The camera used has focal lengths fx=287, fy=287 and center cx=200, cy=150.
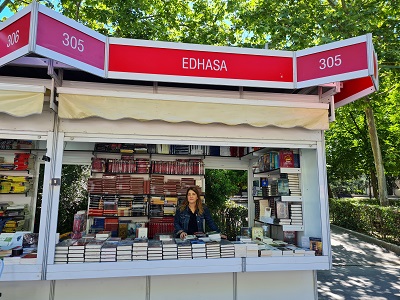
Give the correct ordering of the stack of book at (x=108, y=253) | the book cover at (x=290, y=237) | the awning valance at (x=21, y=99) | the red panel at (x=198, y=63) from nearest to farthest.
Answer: the awning valance at (x=21, y=99)
the red panel at (x=198, y=63)
the stack of book at (x=108, y=253)
the book cover at (x=290, y=237)

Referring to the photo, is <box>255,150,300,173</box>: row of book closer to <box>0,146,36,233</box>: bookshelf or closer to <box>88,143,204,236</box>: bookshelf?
<box>88,143,204,236</box>: bookshelf

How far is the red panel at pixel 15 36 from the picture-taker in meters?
2.17

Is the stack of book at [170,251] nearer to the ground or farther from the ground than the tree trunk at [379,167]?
nearer to the ground

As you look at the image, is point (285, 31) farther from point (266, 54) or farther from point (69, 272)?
point (69, 272)

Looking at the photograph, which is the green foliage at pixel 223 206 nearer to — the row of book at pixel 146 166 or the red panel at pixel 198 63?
the row of book at pixel 146 166

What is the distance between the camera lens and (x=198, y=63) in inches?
122

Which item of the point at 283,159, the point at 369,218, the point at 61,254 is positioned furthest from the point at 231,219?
the point at 61,254

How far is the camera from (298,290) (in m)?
3.63

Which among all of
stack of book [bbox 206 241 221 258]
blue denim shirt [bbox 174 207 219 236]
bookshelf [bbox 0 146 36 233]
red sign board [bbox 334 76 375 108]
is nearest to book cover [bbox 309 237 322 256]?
stack of book [bbox 206 241 221 258]

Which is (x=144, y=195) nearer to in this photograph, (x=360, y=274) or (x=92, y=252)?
(x=92, y=252)

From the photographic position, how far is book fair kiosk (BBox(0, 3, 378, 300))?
2.89 m

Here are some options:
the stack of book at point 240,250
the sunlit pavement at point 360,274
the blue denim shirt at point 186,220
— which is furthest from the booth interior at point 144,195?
the sunlit pavement at point 360,274

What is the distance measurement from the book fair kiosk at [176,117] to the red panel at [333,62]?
0.04 ft

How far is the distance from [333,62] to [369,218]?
8141mm
